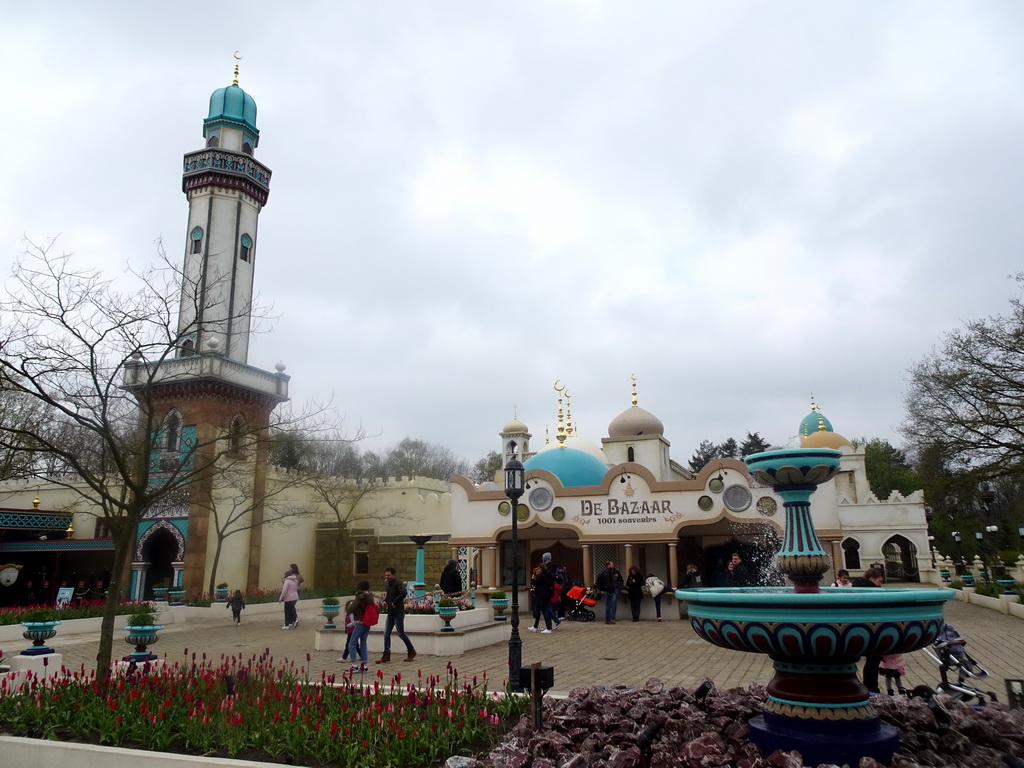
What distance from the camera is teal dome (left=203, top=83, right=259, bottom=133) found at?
3259 cm

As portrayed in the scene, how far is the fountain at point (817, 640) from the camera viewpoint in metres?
4.86

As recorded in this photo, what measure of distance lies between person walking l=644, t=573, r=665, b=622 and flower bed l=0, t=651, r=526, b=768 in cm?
1234

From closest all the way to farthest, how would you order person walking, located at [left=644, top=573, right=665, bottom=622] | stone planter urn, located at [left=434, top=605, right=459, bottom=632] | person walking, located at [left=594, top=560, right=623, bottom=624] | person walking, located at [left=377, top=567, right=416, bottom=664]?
person walking, located at [left=377, top=567, right=416, bottom=664] < stone planter urn, located at [left=434, top=605, right=459, bottom=632] < person walking, located at [left=594, top=560, right=623, bottom=624] < person walking, located at [left=644, top=573, right=665, bottom=622]

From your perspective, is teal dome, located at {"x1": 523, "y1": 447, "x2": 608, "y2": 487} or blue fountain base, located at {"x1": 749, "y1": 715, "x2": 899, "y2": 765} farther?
teal dome, located at {"x1": 523, "y1": 447, "x2": 608, "y2": 487}

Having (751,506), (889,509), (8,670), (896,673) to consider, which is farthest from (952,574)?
(8,670)

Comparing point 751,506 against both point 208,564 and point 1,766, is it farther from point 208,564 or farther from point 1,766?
point 208,564

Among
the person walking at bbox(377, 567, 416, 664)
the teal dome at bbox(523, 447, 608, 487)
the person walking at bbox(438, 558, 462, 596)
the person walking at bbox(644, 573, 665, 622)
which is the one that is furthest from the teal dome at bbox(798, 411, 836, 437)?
the person walking at bbox(377, 567, 416, 664)

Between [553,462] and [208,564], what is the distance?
13827 millimetres

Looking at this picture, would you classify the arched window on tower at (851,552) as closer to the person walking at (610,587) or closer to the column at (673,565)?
the column at (673,565)

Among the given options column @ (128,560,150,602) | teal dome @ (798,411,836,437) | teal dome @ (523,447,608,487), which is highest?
teal dome @ (798,411,836,437)

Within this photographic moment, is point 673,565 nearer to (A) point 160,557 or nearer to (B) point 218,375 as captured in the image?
(B) point 218,375

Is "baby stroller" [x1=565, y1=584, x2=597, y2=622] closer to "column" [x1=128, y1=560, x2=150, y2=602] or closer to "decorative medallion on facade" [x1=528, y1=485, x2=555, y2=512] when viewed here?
"decorative medallion on facade" [x1=528, y1=485, x2=555, y2=512]

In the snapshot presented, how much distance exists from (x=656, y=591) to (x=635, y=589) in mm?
626

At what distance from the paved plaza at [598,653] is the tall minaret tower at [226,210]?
47.2ft
